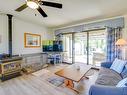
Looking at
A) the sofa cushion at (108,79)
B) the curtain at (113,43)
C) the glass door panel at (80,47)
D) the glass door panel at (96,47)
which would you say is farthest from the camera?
the glass door panel at (80,47)

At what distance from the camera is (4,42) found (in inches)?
175

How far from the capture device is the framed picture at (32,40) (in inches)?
208

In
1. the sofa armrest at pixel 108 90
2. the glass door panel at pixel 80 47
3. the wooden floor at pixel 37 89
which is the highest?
the glass door panel at pixel 80 47

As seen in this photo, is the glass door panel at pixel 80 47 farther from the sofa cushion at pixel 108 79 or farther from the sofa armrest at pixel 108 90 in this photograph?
the sofa armrest at pixel 108 90

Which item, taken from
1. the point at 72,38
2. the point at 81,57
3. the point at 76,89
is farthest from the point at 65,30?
the point at 76,89

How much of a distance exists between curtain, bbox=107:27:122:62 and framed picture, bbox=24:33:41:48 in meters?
3.69

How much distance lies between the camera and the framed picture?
528cm

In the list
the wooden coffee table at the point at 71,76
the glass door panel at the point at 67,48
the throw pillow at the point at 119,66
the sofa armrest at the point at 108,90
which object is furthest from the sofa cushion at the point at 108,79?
the glass door panel at the point at 67,48

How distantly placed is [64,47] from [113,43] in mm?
3136

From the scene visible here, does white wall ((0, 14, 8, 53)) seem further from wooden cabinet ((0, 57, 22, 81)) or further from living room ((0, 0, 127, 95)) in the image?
wooden cabinet ((0, 57, 22, 81))

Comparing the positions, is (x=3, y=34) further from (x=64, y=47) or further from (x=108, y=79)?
(x=108, y=79)

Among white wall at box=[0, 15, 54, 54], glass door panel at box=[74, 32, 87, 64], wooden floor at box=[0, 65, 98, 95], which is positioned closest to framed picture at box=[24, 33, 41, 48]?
white wall at box=[0, 15, 54, 54]

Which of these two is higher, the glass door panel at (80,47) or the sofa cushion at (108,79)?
the glass door panel at (80,47)

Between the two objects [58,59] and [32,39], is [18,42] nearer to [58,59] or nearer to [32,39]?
[32,39]
